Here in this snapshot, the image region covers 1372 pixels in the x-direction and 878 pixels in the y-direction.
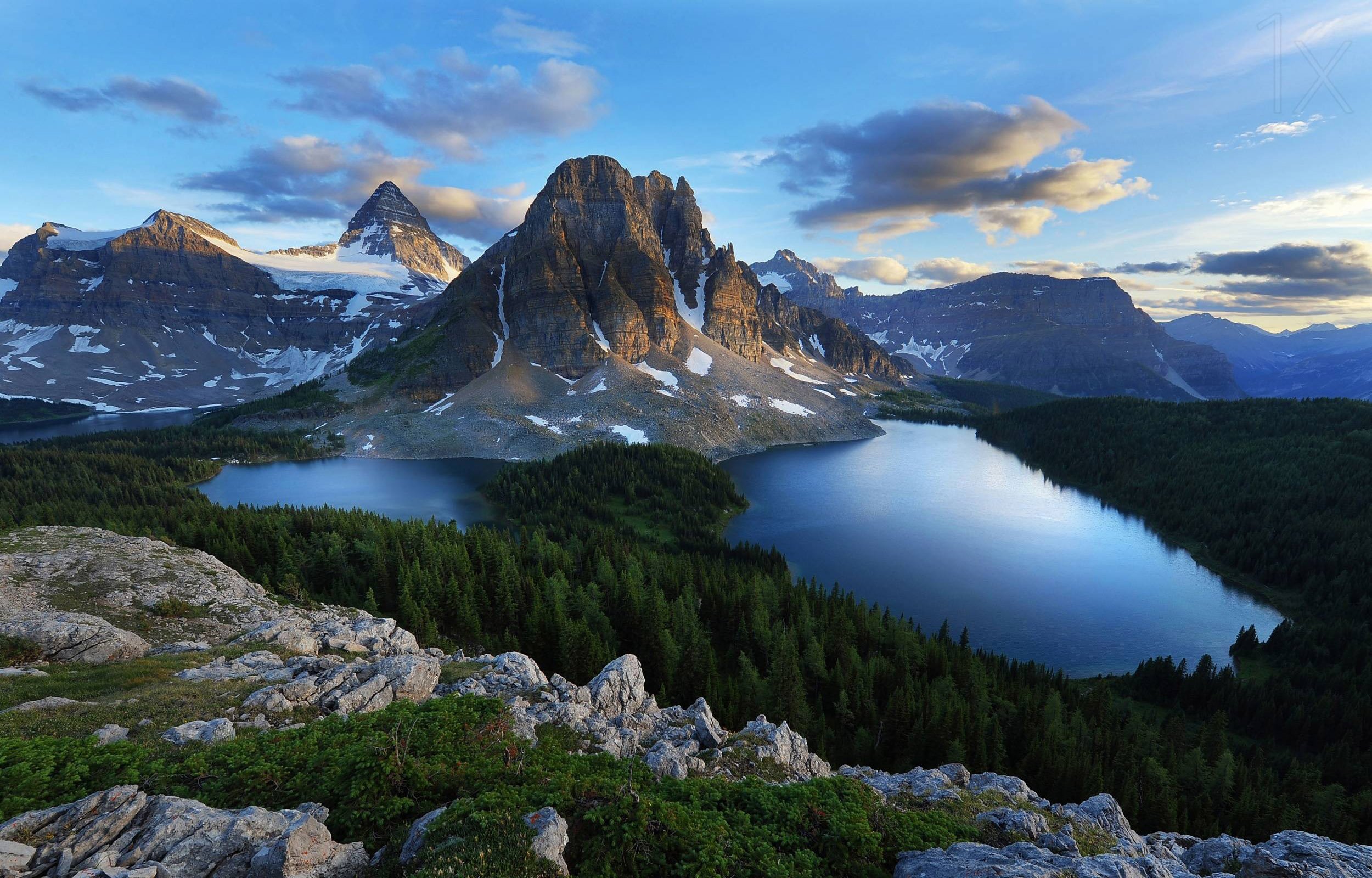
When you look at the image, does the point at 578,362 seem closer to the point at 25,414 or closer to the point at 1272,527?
the point at 1272,527

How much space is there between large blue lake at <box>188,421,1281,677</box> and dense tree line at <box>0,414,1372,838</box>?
22.2 ft

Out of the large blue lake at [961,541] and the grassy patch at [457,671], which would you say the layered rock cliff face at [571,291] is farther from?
the grassy patch at [457,671]

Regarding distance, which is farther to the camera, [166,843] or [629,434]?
[629,434]

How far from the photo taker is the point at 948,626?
4694 cm

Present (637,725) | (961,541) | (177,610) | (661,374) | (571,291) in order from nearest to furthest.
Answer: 1. (637,725)
2. (177,610)
3. (961,541)
4. (661,374)
5. (571,291)

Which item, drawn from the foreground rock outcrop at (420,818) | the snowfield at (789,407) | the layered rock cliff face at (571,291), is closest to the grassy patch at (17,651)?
the foreground rock outcrop at (420,818)

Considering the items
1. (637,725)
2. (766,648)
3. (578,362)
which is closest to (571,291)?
(578,362)

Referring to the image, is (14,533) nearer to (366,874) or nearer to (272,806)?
(272,806)

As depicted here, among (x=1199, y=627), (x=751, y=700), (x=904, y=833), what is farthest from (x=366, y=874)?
(x=1199, y=627)

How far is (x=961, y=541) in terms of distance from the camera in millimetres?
69250

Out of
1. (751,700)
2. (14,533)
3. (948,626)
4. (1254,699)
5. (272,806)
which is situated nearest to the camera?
(272,806)

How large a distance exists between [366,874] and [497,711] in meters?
5.40

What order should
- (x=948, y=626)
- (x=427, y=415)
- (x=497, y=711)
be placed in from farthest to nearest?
(x=427, y=415)
(x=948, y=626)
(x=497, y=711)

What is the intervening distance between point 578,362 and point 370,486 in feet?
238
